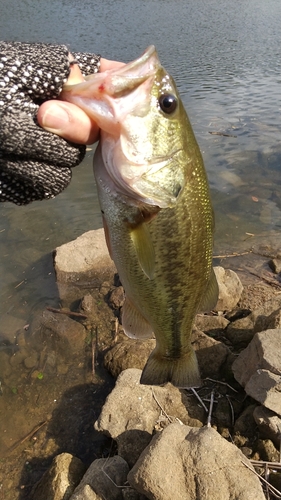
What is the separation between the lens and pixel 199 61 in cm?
1745

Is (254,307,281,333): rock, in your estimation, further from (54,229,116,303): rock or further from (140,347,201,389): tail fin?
(54,229,116,303): rock

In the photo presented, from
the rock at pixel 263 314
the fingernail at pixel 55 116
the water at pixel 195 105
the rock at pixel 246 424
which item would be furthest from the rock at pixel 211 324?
the fingernail at pixel 55 116

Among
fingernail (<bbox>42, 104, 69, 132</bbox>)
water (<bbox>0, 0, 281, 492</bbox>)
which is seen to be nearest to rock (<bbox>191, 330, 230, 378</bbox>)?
water (<bbox>0, 0, 281, 492</bbox>)

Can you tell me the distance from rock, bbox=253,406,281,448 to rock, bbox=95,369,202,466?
647mm

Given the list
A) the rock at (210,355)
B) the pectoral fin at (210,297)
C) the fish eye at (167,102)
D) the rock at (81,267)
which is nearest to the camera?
the fish eye at (167,102)

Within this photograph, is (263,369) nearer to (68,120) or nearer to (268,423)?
(268,423)

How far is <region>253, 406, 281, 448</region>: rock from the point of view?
360 cm

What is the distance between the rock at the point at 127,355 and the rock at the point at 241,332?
100cm

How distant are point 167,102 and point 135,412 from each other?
3066 mm

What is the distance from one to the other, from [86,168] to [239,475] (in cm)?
814

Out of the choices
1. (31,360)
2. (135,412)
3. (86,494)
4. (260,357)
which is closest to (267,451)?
(260,357)

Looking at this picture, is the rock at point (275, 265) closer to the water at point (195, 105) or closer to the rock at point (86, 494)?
the water at point (195, 105)

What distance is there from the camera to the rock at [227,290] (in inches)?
228

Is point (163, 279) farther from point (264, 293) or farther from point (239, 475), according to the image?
point (264, 293)
